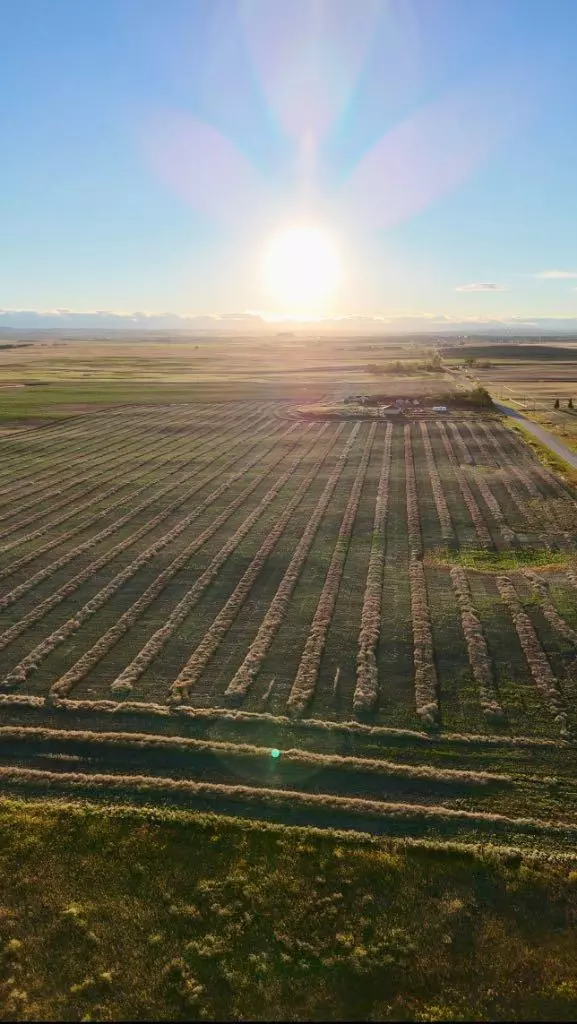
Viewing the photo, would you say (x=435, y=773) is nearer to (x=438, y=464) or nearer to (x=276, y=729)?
(x=276, y=729)

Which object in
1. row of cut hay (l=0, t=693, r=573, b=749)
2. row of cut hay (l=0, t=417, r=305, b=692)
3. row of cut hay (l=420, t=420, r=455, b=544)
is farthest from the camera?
row of cut hay (l=420, t=420, r=455, b=544)

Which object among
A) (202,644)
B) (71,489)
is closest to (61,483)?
(71,489)

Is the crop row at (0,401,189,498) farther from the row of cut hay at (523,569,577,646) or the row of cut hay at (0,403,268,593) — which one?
the row of cut hay at (523,569,577,646)

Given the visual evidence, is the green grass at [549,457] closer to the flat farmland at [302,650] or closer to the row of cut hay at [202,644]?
the flat farmland at [302,650]

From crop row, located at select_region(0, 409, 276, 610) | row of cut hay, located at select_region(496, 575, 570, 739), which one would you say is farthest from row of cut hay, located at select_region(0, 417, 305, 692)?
row of cut hay, located at select_region(496, 575, 570, 739)

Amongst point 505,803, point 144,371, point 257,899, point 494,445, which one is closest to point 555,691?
point 505,803

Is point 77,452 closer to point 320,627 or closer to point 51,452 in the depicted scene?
point 51,452
